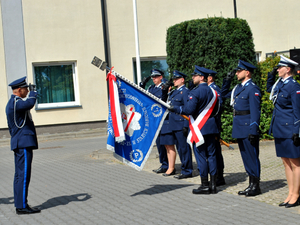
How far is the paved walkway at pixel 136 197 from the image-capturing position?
16.8ft

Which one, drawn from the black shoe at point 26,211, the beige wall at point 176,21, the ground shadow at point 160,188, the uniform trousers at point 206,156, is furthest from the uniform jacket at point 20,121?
the beige wall at point 176,21

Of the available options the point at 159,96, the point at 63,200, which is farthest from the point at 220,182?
the point at 63,200

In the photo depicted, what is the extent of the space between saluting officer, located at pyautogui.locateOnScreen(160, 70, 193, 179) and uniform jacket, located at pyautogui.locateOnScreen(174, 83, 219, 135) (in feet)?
3.53

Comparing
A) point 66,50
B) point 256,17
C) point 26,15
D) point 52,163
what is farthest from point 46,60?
point 256,17

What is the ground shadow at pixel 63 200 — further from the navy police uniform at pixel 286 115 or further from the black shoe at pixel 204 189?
the navy police uniform at pixel 286 115

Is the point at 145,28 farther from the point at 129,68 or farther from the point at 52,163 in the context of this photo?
the point at 52,163

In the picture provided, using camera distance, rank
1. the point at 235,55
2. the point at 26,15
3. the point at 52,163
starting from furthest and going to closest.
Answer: the point at 26,15, the point at 235,55, the point at 52,163

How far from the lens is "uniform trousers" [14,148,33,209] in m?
5.61

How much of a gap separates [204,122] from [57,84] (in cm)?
1185

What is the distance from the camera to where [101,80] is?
16641 millimetres

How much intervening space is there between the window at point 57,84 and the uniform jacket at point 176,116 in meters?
Result: 9.52

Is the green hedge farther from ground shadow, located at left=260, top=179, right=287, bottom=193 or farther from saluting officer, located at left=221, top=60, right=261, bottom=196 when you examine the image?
saluting officer, located at left=221, top=60, right=261, bottom=196

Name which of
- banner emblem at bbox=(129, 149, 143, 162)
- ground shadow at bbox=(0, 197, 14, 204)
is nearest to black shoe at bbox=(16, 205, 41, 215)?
ground shadow at bbox=(0, 197, 14, 204)

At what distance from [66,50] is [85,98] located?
2176 millimetres
